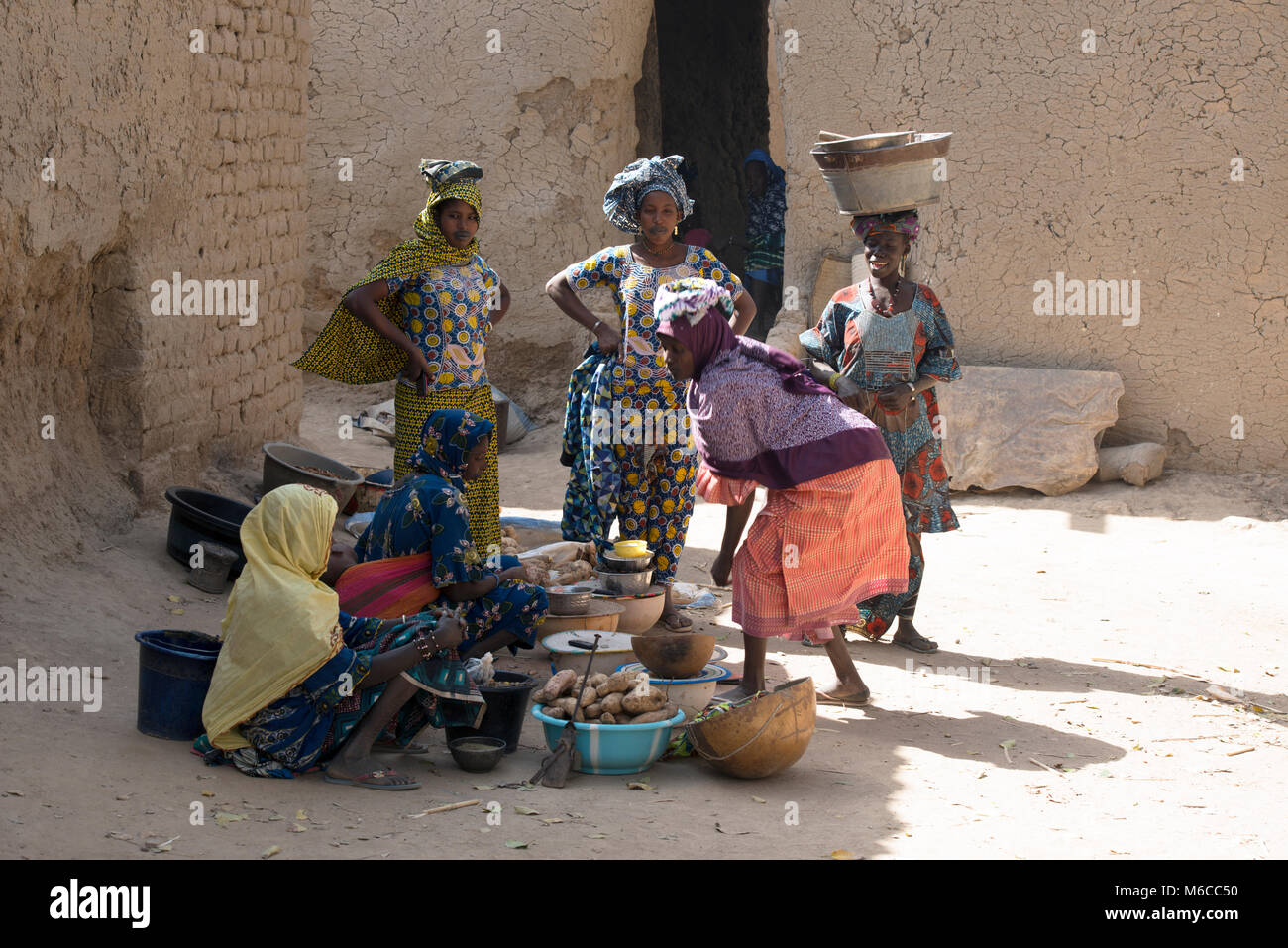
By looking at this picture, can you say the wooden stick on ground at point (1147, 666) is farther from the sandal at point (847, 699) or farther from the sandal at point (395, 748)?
the sandal at point (395, 748)

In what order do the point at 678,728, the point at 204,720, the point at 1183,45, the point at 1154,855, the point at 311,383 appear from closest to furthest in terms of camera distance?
the point at 1154,855 < the point at 204,720 < the point at 678,728 < the point at 1183,45 < the point at 311,383

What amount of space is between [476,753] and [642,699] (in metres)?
0.53

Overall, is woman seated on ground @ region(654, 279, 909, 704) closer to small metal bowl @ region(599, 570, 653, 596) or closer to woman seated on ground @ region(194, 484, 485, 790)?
small metal bowl @ region(599, 570, 653, 596)

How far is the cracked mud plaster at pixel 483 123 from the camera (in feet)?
34.1

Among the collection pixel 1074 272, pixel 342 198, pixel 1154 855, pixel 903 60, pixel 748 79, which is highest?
pixel 748 79

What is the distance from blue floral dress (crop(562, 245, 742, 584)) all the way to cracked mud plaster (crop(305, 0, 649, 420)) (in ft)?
16.0

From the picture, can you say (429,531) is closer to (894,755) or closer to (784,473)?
(784,473)

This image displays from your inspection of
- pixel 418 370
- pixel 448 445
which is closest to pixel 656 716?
pixel 448 445

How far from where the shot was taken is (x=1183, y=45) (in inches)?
318

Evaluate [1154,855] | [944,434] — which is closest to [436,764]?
[1154,855]

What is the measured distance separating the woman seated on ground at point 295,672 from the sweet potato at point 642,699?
64 centimetres

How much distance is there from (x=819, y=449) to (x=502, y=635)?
53.2 inches

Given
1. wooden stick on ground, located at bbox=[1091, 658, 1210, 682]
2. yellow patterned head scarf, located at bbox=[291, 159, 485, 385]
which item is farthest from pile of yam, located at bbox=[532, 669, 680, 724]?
wooden stick on ground, located at bbox=[1091, 658, 1210, 682]

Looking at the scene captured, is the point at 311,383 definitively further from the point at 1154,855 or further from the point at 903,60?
the point at 1154,855
